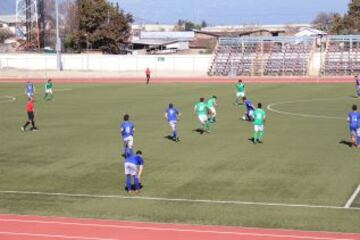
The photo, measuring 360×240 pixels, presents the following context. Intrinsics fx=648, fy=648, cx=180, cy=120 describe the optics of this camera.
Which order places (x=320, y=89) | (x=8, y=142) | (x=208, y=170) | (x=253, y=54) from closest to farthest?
1. (x=208, y=170)
2. (x=8, y=142)
3. (x=320, y=89)
4. (x=253, y=54)

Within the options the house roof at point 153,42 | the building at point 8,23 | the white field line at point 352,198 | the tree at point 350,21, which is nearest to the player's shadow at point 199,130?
the white field line at point 352,198

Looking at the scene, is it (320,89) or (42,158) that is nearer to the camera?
(42,158)

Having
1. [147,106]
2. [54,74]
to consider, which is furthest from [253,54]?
[147,106]

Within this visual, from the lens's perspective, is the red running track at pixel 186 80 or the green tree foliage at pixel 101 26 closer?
the red running track at pixel 186 80

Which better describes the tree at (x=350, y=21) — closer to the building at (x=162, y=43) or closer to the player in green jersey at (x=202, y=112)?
the building at (x=162, y=43)

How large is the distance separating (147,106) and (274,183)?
24.5 meters

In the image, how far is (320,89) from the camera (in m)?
56.8

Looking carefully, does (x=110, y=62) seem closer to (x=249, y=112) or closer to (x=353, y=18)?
(x=353, y=18)

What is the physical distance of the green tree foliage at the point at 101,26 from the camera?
108 meters

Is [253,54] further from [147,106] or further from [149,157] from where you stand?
[149,157]

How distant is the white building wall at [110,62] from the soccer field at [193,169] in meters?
43.5

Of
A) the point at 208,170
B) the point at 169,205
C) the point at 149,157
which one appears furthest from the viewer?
the point at 149,157

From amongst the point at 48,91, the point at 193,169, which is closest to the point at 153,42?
the point at 48,91

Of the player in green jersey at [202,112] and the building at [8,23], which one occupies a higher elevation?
the building at [8,23]
